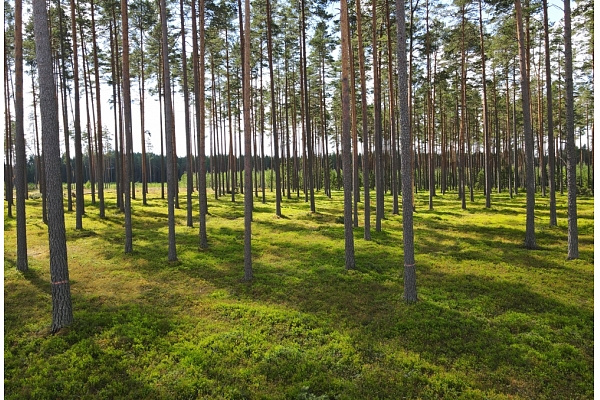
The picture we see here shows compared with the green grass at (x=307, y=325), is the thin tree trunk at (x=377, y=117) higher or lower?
higher

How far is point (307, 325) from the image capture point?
7.88m

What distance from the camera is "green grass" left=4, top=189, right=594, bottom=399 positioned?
5875 mm

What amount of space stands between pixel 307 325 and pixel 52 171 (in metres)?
6.17

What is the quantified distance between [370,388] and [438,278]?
18.8 ft

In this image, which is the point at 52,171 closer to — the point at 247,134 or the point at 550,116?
the point at 247,134

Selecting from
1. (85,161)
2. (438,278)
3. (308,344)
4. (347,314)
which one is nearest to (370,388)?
(308,344)

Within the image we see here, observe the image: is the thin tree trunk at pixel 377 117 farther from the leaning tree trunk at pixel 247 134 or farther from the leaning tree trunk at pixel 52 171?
the leaning tree trunk at pixel 52 171

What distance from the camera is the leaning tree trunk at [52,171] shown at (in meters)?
7.20

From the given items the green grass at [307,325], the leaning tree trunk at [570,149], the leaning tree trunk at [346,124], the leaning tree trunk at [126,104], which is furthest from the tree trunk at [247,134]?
the leaning tree trunk at [570,149]

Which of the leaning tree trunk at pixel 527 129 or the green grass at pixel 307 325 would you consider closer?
the green grass at pixel 307 325

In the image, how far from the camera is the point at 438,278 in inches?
418

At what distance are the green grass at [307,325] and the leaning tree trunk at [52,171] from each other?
671 mm

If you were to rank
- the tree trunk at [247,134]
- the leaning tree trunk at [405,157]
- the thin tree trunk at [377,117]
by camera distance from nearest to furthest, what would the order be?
1. the leaning tree trunk at [405,157]
2. the tree trunk at [247,134]
3. the thin tree trunk at [377,117]

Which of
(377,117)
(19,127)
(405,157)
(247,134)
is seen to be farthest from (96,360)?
(377,117)
